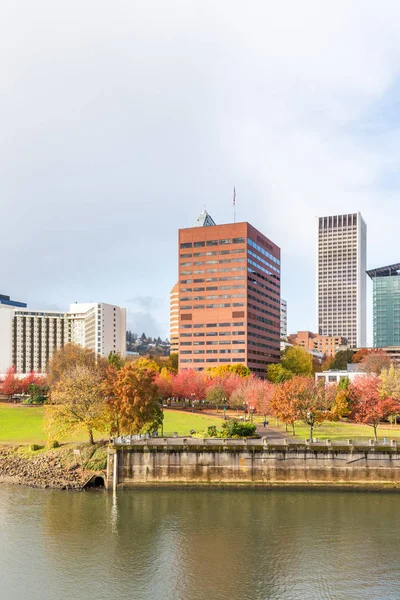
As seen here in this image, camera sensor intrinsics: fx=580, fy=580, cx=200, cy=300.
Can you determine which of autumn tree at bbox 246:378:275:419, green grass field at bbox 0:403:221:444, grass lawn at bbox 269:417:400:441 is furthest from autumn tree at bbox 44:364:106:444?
autumn tree at bbox 246:378:275:419

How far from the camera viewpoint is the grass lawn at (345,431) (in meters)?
82.4

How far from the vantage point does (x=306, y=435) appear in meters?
84.2

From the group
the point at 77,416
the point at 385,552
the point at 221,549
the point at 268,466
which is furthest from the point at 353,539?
the point at 77,416

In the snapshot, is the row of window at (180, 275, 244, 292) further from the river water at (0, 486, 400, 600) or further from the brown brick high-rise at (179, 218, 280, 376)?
the river water at (0, 486, 400, 600)

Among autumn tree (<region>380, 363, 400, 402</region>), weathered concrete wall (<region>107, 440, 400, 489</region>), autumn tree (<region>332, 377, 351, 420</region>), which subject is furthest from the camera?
autumn tree (<region>380, 363, 400, 402</region>)

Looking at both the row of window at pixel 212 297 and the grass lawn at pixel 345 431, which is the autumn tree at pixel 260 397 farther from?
the row of window at pixel 212 297

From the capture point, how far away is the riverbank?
221ft

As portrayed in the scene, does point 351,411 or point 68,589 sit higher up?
point 351,411

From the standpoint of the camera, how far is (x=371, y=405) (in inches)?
3302

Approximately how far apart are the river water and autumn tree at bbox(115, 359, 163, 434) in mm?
11679

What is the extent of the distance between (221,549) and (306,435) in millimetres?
41786

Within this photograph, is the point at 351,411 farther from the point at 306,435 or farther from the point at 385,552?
the point at 385,552

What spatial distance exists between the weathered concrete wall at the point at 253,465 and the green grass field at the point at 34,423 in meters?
13.9

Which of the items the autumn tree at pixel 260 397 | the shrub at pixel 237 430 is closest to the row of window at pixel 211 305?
the autumn tree at pixel 260 397
